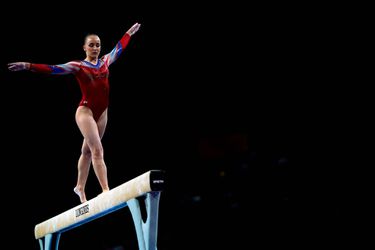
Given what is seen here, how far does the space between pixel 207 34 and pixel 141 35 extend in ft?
4.37

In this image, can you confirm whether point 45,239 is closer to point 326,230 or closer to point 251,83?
point 326,230

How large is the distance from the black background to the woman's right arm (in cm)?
367

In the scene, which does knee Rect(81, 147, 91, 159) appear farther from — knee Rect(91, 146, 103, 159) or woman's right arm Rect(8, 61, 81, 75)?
woman's right arm Rect(8, 61, 81, 75)

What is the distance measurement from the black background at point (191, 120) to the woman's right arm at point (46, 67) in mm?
3670

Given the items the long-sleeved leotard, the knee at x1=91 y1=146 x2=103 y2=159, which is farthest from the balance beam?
the long-sleeved leotard

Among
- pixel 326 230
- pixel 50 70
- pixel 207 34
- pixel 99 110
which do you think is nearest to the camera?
pixel 50 70

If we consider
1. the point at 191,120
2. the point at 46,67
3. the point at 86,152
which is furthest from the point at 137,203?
the point at 191,120

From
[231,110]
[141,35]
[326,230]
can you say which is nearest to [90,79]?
[141,35]

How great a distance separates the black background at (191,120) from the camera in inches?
351

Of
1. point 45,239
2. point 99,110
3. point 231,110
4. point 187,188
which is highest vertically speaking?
Result: point 231,110

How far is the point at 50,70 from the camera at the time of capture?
4.66 m

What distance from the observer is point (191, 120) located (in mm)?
11711

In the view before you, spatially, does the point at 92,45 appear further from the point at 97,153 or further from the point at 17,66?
the point at 97,153

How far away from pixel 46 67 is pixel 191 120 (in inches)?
283
